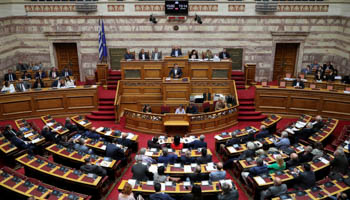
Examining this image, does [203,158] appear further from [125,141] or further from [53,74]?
[53,74]

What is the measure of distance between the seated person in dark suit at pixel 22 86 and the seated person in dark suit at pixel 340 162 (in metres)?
12.8

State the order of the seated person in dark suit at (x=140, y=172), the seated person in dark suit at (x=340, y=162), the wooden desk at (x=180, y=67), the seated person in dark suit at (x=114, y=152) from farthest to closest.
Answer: the wooden desk at (x=180, y=67)
the seated person in dark suit at (x=114, y=152)
the seated person in dark suit at (x=340, y=162)
the seated person in dark suit at (x=140, y=172)

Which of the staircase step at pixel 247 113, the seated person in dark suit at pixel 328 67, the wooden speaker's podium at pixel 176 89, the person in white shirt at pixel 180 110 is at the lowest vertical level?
the staircase step at pixel 247 113

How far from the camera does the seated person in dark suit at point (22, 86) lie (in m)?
13.4

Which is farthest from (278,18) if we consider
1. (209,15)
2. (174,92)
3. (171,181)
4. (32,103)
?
(32,103)

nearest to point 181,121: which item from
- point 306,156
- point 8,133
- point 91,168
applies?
point 91,168

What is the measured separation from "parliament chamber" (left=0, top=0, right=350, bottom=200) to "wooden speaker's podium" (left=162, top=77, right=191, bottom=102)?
0.05 m

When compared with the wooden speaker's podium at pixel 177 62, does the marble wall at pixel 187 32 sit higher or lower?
higher

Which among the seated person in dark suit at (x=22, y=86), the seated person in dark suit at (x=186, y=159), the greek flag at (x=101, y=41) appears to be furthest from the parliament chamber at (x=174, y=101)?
the seated person in dark suit at (x=22, y=86)

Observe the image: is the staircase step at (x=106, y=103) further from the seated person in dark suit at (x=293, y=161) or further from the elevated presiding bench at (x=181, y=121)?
the seated person in dark suit at (x=293, y=161)

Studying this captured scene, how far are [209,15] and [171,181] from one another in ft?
37.3

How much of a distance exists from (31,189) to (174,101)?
7.75 m

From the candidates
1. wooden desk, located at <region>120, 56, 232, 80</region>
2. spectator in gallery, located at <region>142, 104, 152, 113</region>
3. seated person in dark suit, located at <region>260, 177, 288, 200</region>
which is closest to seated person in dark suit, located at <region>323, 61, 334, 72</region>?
wooden desk, located at <region>120, 56, 232, 80</region>

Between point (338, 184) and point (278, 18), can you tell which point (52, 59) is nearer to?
point (278, 18)
